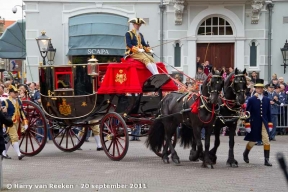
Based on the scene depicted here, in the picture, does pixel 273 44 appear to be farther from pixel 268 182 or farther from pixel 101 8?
pixel 268 182

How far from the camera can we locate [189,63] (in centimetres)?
2486

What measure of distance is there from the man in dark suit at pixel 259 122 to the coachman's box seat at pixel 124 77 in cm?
236

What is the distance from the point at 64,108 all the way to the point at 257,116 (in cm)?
444

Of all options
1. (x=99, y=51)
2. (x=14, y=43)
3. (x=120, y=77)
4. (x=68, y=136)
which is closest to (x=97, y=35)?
(x=99, y=51)

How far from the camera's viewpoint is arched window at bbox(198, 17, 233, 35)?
2480 cm

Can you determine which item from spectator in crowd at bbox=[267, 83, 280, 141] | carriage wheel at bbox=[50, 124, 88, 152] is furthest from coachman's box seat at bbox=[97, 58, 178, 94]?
spectator in crowd at bbox=[267, 83, 280, 141]

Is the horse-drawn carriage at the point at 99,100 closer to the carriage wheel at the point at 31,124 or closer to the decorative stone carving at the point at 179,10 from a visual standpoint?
the carriage wheel at the point at 31,124

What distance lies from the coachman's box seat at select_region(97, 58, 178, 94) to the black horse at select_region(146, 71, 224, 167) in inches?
28.6

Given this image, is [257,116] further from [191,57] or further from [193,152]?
[191,57]

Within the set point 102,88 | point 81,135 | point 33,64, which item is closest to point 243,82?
point 102,88

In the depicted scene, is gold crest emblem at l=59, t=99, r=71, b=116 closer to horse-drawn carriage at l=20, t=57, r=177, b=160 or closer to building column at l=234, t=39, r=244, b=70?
horse-drawn carriage at l=20, t=57, r=177, b=160

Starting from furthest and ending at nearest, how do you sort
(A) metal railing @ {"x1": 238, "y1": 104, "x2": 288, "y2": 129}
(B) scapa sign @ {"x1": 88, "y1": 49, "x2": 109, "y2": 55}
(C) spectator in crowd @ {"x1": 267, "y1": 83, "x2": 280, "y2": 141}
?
(B) scapa sign @ {"x1": 88, "y1": 49, "x2": 109, "y2": 55}
(A) metal railing @ {"x1": 238, "y1": 104, "x2": 288, "y2": 129}
(C) spectator in crowd @ {"x1": 267, "y1": 83, "x2": 280, "y2": 141}

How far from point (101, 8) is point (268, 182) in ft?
52.1

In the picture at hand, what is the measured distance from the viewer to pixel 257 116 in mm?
12680
